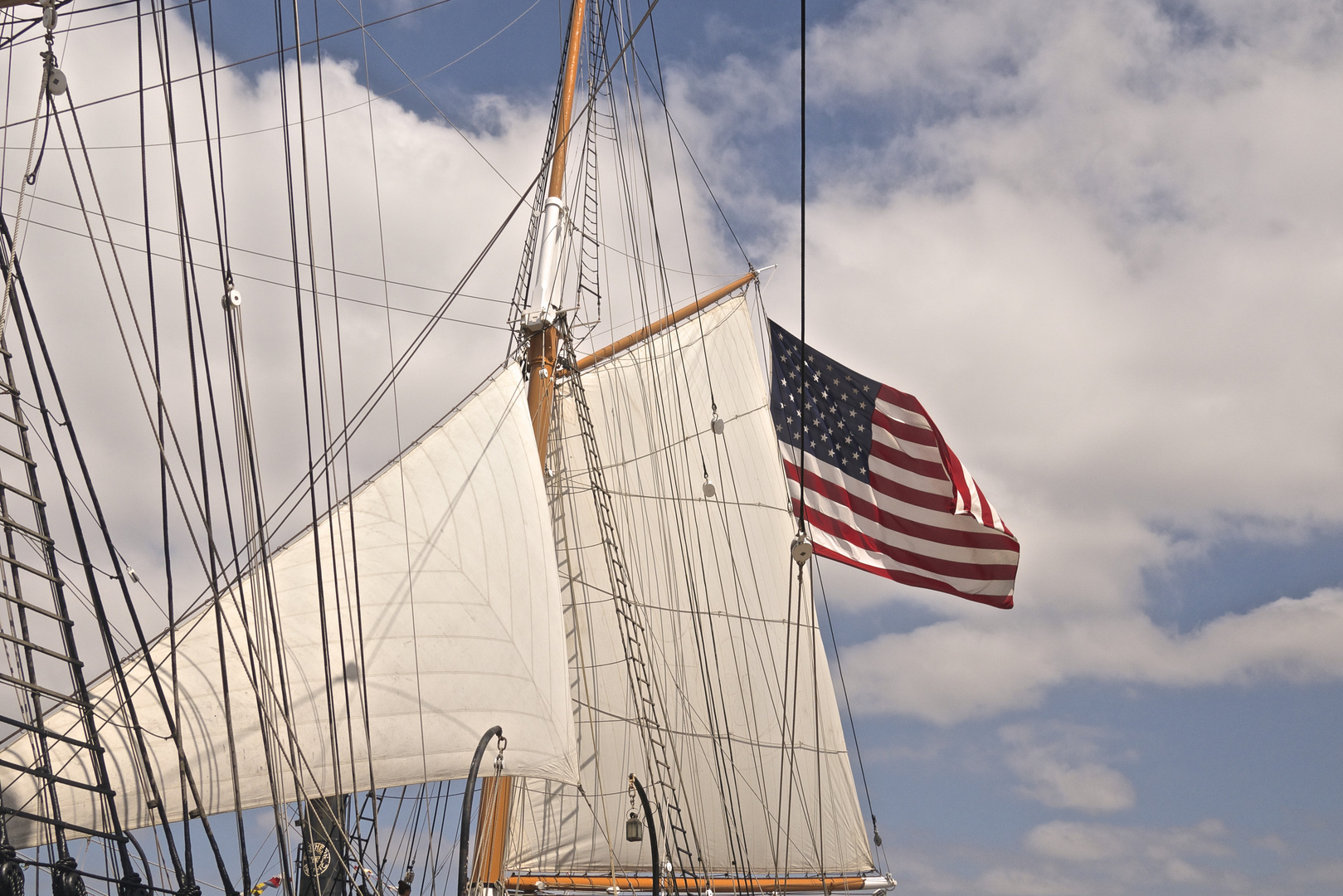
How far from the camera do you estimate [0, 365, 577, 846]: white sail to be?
9664mm

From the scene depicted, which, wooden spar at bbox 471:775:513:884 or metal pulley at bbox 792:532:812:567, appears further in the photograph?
wooden spar at bbox 471:775:513:884

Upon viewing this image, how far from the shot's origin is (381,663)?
37.9 ft

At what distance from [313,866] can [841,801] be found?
1382 cm

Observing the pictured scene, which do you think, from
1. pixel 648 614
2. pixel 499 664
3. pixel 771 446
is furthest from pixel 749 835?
pixel 499 664

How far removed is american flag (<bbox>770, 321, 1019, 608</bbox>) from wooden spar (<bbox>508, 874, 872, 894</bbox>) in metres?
A: 5.27

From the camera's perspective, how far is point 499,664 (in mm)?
12172

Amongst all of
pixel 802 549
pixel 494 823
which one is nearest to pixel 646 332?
pixel 494 823

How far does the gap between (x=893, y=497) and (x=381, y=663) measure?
9350 millimetres

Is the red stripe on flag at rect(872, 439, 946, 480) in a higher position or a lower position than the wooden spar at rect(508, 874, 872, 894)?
higher

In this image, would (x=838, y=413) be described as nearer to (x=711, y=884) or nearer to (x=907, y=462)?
(x=907, y=462)

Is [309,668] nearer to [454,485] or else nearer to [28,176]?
[454,485]

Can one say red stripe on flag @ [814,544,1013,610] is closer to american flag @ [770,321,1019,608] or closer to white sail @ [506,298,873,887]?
american flag @ [770,321,1019,608]

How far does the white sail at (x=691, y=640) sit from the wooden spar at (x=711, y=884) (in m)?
0.18

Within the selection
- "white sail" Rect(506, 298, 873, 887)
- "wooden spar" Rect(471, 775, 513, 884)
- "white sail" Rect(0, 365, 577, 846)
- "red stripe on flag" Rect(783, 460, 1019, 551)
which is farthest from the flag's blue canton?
"wooden spar" Rect(471, 775, 513, 884)
